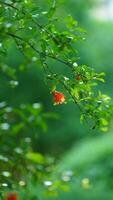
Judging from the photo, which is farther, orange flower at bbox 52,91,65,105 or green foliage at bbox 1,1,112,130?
orange flower at bbox 52,91,65,105

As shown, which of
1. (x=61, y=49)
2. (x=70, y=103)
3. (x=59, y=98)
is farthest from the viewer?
(x=70, y=103)

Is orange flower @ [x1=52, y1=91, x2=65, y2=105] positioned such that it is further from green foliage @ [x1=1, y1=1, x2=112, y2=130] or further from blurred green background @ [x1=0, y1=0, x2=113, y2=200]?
blurred green background @ [x1=0, y1=0, x2=113, y2=200]

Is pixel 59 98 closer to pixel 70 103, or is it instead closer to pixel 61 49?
pixel 61 49

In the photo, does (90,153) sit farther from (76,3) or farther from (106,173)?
(76,3)

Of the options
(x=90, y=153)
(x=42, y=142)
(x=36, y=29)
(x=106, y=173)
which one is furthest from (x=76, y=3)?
(x=36, y=29)

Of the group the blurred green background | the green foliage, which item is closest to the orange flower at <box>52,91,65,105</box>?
the green foliage

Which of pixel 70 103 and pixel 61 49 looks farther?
pixel 70 103

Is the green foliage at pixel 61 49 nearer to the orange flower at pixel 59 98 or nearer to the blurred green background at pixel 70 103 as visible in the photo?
the orange flower at pixel 59 98

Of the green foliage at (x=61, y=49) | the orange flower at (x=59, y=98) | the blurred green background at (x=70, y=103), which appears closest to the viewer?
the green foliage at (x=61, y=49)

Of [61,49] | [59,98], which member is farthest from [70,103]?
[61,49]

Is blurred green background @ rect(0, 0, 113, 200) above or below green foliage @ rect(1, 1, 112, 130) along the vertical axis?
above

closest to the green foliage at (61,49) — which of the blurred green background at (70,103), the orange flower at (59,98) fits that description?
the orange flower at (59,98)

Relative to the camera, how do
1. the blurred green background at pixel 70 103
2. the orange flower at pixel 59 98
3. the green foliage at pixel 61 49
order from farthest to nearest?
the blurred green background at pixel 70 103, the orange flower at pixel 59 98, the green foliage at pixel 61 49
